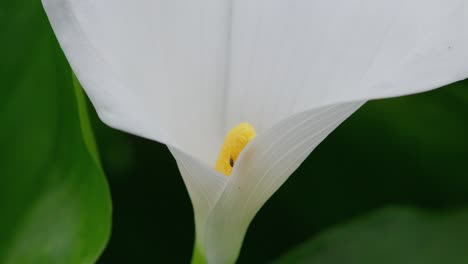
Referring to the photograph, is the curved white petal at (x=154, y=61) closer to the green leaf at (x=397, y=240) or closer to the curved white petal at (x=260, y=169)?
the curved white petal at (x=260, y=169)

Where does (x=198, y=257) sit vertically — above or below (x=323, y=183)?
above

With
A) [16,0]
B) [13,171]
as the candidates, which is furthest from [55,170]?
[16,0]

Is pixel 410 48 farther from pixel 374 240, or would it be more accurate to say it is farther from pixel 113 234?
pixel 113 234

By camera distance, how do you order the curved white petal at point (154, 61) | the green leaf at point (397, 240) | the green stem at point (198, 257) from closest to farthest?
1. the curved white petal at point (154, 61)
2. the green stem at point (198, 257)
3. the green leaf at point (397, 240)

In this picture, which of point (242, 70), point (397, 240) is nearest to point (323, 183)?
point (397, 240)

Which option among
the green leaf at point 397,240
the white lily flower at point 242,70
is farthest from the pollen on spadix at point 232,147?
the green leaf at point 397,240

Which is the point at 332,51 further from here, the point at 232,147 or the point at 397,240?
the point at 397,240

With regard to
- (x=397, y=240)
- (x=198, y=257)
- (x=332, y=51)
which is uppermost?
(x=332, y=51)
